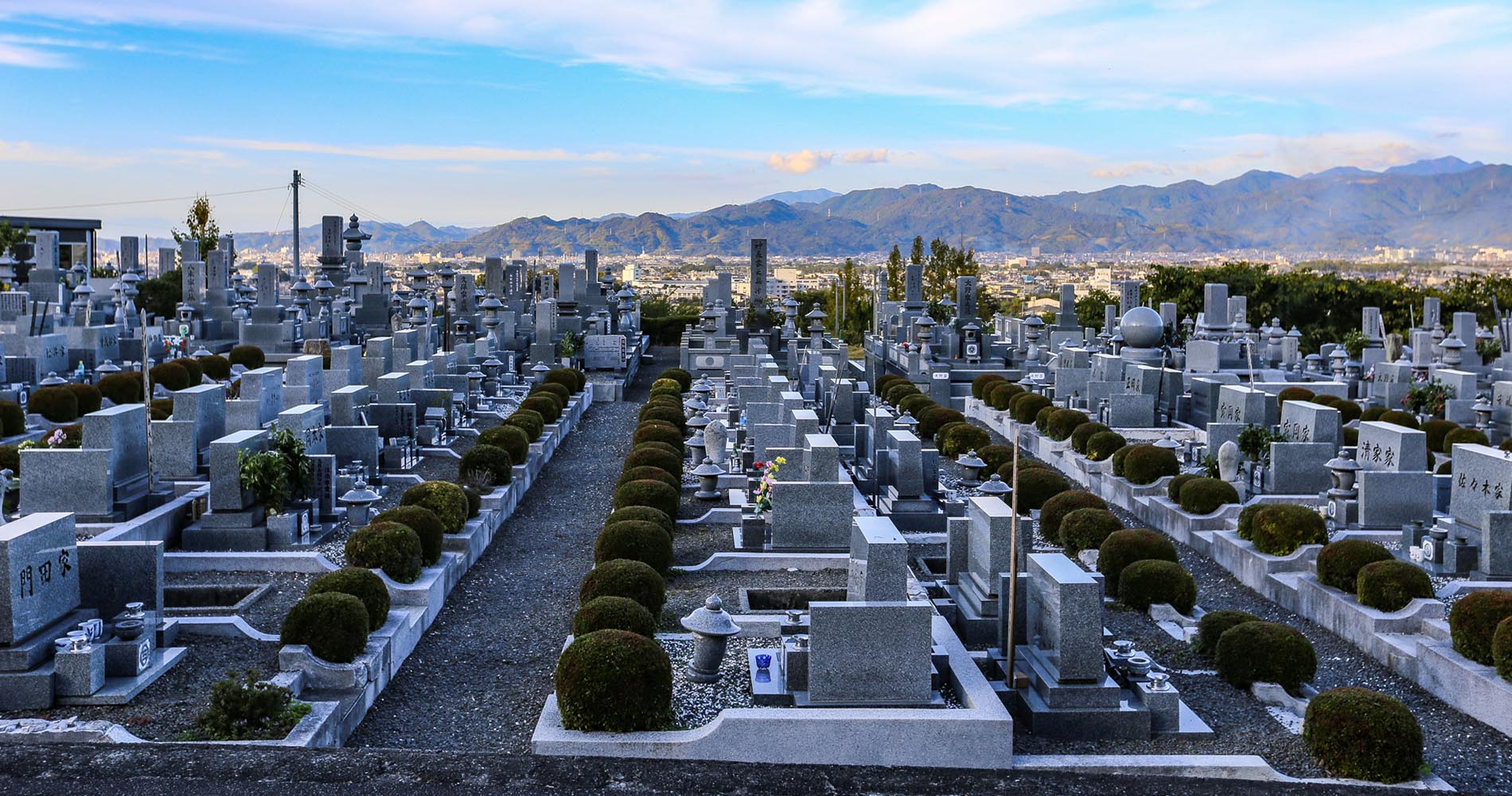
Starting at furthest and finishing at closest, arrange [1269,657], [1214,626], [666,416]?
[666,416] → [1214,626] → [1269,657]

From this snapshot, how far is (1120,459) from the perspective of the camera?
20969 millimetres

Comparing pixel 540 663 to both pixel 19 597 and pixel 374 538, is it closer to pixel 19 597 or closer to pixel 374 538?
pixel 374 538

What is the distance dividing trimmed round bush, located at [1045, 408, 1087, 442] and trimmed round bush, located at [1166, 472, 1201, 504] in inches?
215

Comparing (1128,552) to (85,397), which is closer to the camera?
(1128,552)

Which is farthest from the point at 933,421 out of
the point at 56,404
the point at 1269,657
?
the point at 56,404

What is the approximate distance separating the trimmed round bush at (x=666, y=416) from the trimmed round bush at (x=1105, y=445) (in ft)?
24.6

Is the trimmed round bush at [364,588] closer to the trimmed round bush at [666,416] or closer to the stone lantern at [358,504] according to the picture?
the stone lantern at [358,504]

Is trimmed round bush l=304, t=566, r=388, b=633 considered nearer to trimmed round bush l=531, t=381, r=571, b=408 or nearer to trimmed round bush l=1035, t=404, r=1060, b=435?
trimmed round bush l=531, t=381, r=571, b=408

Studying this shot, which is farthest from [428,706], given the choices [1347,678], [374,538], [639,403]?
[639,403]

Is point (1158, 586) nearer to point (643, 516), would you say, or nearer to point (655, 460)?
point (643, 516)

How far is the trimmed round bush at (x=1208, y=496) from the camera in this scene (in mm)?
17797

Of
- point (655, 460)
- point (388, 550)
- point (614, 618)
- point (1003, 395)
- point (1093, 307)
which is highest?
point (1093, 307)

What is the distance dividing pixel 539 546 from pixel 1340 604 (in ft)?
31.3

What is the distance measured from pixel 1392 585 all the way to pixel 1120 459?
317 inches
